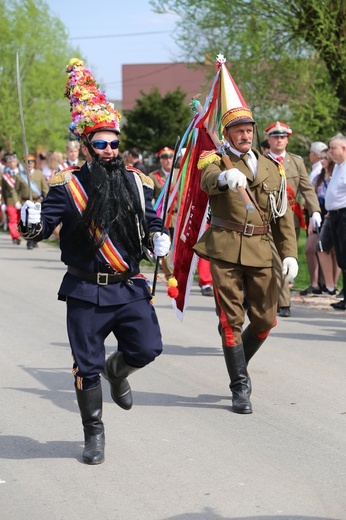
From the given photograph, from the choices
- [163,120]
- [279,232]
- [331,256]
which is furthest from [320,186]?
[163,120]

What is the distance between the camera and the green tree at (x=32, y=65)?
41.9 meters

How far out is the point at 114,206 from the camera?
5.57 meters

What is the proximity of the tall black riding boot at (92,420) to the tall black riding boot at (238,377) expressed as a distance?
1337 millimetres

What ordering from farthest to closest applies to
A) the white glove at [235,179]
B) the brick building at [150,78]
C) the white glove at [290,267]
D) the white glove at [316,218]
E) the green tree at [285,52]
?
1. the brick building at [150,78]
2. the green tree at [285,52]
3. the white glove at [316,218]
4. the white glove at [290,267]
5. the white glove at [235,179]

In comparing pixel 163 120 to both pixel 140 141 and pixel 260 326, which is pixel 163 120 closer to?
pixel 140 141

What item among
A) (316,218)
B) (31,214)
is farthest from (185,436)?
(316,218)

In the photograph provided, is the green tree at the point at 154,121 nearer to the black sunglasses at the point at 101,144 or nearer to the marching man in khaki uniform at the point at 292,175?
the marching man in khaki uniform at the point at 292,175

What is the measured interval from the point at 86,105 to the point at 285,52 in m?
13.6

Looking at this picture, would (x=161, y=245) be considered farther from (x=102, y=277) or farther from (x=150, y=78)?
(x=150, y=78)

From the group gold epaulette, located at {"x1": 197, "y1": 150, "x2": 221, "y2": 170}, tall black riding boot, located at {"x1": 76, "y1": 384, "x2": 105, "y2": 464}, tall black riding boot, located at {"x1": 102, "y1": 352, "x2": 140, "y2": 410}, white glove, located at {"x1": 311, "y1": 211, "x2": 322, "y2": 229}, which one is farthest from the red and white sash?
white glove, located at {"x1": 311, "y1": 211, "x2": 322, "y2": 229}

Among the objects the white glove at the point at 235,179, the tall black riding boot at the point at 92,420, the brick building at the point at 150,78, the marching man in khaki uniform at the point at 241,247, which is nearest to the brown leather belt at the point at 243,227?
the marching man in khaki uniform at the point at 241,247

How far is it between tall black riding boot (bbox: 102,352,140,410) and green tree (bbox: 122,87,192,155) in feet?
138

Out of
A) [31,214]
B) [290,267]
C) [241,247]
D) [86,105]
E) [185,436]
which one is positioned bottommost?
[185,436]

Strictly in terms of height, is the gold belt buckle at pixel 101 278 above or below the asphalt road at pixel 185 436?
above
